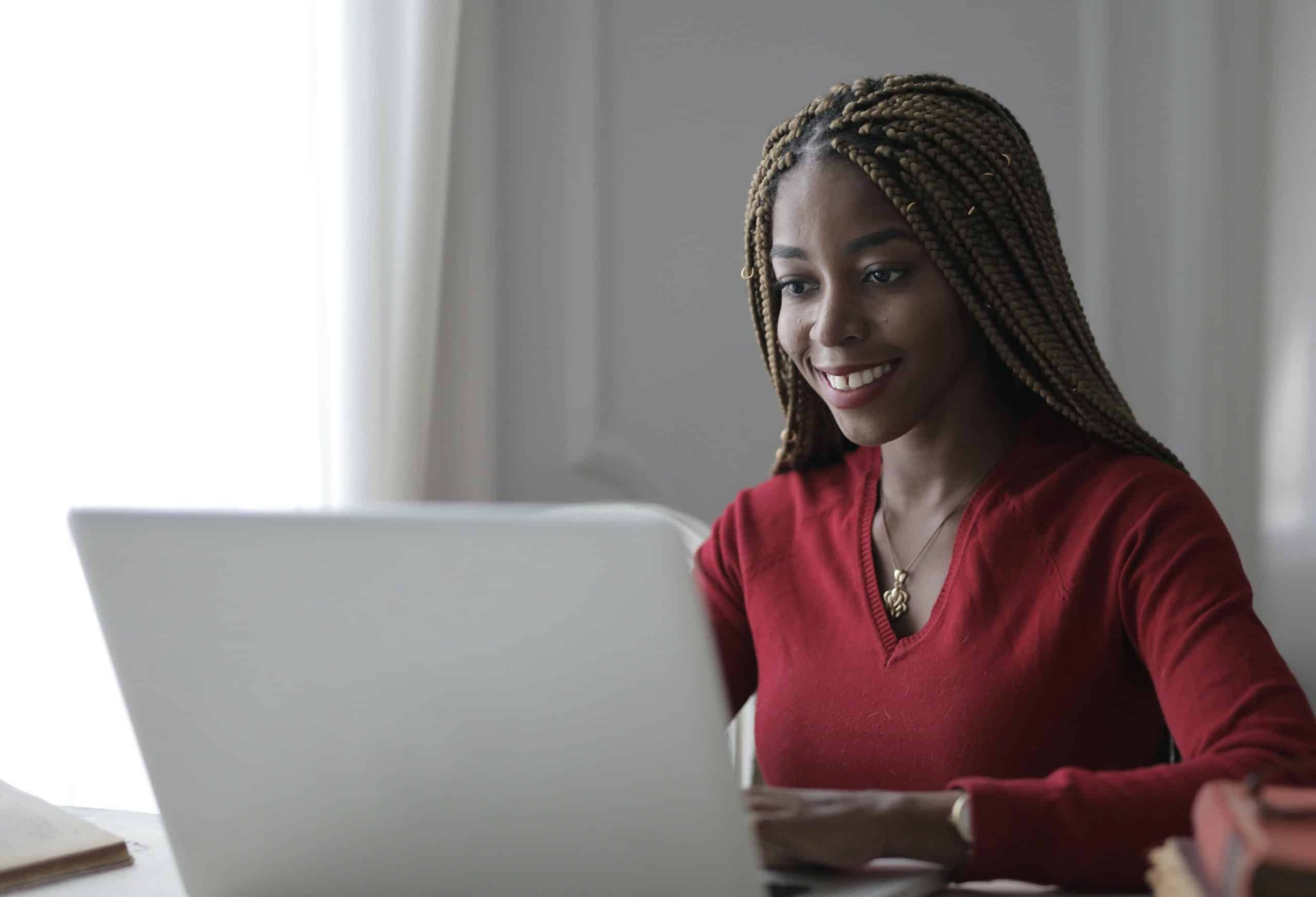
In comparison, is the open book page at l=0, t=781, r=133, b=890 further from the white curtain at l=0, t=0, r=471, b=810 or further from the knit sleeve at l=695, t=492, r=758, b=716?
the knit sleeve at l=695, t=492, r=758, b=716

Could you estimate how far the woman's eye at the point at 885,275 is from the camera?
1186 mm

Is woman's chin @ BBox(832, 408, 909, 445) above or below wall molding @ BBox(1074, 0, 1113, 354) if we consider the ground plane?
below

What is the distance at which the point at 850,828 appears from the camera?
2.61ft

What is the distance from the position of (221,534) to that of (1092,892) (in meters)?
0.58

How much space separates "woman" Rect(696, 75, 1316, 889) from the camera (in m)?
1.13

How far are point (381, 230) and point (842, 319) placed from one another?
0.90 metres

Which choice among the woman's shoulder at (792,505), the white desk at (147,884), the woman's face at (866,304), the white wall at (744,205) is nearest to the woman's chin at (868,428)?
the woman's face at (866,304)

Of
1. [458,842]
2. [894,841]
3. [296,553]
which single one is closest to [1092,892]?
[894,841]

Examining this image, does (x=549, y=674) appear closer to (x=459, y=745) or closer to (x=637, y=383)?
(x=459, y=745)

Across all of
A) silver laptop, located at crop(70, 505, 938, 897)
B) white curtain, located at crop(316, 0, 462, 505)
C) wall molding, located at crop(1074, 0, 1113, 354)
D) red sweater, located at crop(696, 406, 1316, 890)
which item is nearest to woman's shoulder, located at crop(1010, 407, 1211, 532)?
red sweater, located at crop(696, 406, 1316, 890)

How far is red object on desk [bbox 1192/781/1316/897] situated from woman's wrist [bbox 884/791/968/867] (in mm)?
196

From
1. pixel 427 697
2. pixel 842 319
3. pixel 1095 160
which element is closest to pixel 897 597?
pixel 842 319

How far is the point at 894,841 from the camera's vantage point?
2.63 ft

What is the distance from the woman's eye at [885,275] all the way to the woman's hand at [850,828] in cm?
52
